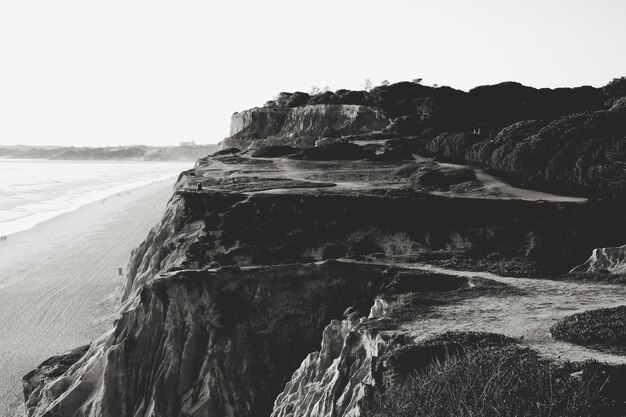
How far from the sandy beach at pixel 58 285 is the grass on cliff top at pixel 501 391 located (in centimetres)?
1827

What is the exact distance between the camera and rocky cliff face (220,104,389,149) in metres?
73.3

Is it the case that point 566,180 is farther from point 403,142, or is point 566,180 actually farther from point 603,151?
point 403,142

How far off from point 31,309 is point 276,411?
21.3m

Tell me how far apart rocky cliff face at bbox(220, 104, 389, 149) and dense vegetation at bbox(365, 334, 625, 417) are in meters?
59.6

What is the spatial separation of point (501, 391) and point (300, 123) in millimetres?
73466

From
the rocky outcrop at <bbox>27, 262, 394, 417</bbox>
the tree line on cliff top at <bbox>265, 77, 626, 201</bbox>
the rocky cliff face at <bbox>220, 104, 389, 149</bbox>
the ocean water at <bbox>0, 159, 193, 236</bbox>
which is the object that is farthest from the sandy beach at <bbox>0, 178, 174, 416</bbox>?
the tree line on cliff top at <bbox>265, 77, 626, 201</bbox>

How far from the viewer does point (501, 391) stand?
28.8ft

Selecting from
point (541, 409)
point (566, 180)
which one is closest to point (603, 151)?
point (566, 180)

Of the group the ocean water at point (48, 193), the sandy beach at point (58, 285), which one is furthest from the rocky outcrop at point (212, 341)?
the ocean water at point (48, 193)

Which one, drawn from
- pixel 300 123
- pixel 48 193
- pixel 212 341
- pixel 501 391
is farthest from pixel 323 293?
pixel 48 193

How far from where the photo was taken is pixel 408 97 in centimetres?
7875

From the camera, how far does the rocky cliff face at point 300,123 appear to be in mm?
73312

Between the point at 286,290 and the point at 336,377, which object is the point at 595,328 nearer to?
the point at 336,377

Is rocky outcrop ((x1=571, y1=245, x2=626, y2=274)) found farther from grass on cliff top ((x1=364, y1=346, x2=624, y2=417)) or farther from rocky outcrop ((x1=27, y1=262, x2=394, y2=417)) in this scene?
grass on cliff top ((x1=364, y1=346, x2=624, y2=417))
